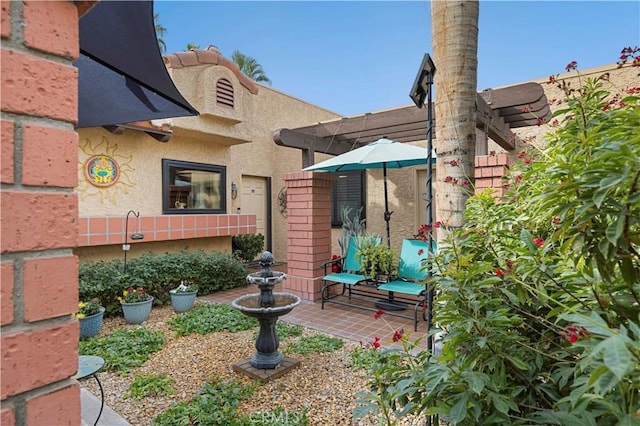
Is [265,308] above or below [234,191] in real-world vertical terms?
below

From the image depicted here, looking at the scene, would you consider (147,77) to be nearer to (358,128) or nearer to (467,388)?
(467,388)

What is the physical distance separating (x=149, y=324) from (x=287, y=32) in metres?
5.34

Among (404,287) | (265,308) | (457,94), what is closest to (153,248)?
(265,308)

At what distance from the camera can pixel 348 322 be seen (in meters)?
4.38

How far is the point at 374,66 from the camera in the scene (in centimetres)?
705

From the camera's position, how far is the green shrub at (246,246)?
8.21 m

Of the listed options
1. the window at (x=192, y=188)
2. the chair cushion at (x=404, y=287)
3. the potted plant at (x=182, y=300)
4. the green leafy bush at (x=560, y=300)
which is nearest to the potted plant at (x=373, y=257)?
the chair cushion at (x=404, y=287)

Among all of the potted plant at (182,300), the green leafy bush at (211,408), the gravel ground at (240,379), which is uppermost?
the potted plant at (182,300)

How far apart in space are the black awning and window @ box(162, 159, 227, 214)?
17.7 ft

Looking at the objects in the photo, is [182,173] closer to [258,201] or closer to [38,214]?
[258,201]

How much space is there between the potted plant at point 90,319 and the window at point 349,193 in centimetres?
500

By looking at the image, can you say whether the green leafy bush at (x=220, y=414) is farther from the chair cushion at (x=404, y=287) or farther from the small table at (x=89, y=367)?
the chair cushion at (x=404, y=287)

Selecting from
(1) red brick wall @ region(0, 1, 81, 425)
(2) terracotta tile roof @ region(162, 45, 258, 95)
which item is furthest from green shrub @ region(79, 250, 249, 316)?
(1) red brick wall @ region(0, 1, 81, 425)

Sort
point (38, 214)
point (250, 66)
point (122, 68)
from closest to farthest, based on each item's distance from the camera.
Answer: point (38, 214)
point (122, 68)
point (250, 66)
